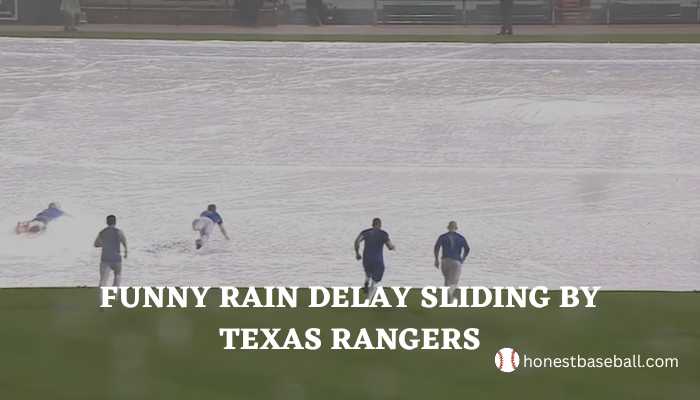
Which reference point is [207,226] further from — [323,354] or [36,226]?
[323,354]

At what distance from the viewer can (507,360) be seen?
1884 cm

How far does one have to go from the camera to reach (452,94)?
37031mm

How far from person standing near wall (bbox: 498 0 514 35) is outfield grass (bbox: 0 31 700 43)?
1.12 feet

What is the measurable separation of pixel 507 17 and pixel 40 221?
2012 centimetres

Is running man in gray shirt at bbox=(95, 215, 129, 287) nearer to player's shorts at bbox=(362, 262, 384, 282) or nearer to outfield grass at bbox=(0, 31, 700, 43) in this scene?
player's shorts at bbox=(362, 262, 384, 282)

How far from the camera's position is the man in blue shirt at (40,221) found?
27.6 metres

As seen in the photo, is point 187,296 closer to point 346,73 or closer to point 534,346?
point 534,346

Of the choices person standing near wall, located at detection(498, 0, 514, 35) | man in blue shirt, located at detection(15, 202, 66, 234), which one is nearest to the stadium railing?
person standing near wall, located at detection(498, 0, 514, 35)

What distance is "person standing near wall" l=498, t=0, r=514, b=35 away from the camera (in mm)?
43731

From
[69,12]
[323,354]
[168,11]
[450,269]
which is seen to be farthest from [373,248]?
[168,11]

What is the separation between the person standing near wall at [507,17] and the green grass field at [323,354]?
2182cm

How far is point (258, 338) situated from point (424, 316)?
254 cm

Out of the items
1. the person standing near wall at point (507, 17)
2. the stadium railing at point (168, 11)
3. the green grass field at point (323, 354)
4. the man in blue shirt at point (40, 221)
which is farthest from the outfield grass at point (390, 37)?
the green grass field at point (323, 354)

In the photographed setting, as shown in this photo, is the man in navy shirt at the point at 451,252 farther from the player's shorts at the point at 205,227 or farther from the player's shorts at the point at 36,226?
the player's shorts at the point at 36,226
